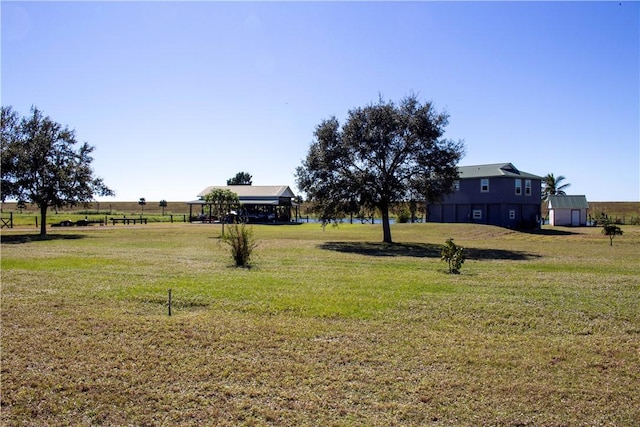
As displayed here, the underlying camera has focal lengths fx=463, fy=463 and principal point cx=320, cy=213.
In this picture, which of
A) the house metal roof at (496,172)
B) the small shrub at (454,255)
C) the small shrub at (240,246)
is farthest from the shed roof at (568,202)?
the small shrub at (240,246)

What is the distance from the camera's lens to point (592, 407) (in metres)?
4.53

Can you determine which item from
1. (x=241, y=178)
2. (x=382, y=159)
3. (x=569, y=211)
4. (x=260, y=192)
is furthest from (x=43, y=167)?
(x=241, y=178)

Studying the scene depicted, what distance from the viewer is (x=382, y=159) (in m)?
25.9

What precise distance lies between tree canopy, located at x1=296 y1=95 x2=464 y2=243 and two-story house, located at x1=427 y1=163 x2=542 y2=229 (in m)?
17.6

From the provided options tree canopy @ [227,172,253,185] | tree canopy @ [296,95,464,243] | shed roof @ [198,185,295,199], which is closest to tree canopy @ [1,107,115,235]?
tree canopy @ [296,95,464,243]

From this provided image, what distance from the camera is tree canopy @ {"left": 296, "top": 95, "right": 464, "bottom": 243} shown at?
25453 millimetres

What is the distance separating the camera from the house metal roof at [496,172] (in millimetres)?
41844

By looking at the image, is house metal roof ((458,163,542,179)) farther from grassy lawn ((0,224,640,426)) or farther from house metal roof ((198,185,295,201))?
grassy lawn ((0,224,640,426))

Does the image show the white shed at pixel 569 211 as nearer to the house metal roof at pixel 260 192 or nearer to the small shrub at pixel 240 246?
the house metal roof at pixel 260 192

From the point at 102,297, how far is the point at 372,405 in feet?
20.8

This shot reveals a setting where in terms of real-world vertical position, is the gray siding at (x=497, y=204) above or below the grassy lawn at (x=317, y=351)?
above

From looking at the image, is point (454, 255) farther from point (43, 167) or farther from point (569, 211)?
point (569, 211)

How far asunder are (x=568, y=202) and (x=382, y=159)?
111 feet

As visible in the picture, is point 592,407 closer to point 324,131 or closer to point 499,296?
point 499,296
